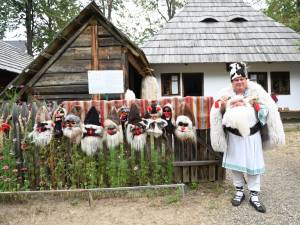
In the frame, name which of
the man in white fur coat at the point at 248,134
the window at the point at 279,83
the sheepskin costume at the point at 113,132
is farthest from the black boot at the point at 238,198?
the window at the point at 279,83

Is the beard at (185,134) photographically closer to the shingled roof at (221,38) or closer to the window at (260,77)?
the shingled roof at (221,38)

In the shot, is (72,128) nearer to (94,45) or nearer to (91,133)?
(91,133)

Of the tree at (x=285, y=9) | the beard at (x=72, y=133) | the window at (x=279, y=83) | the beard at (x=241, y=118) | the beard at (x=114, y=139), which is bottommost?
the beard at (x=114, y=139)

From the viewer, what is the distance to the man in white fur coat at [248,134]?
414 centimetres

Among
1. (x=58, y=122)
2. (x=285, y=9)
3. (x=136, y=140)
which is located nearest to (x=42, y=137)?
(x=58, y=122)

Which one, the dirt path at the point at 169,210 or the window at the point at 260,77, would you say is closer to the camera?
the dirt path at the point at 169,210

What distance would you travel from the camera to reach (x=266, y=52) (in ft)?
48.4

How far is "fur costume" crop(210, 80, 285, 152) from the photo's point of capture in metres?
4.17

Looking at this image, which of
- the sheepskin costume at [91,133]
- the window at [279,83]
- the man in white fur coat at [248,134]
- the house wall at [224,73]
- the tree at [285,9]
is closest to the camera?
the man in white fur coat at [248,134]

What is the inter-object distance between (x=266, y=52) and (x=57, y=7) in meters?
19.0

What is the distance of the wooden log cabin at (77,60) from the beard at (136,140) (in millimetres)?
2537

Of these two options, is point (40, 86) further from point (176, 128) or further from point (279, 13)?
point (279, 13)

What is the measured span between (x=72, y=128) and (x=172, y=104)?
141 centimetres

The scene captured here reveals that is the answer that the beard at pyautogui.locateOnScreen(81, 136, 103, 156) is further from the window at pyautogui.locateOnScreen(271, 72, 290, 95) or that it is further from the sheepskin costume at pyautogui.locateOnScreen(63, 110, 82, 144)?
the window at pyautogui.locateOnScreen(271, 72, 290, 95)
